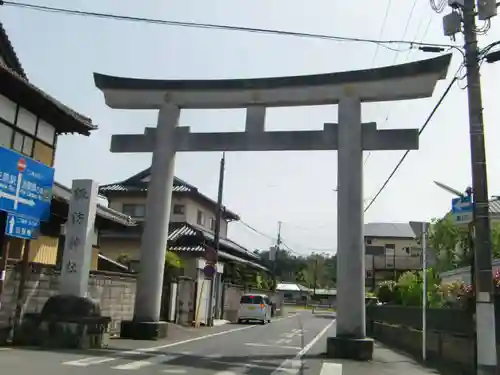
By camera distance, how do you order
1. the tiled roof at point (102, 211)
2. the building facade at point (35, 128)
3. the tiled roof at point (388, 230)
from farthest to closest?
the tiled roof at point (388, 230) → the tiled roof at point (102, 211) → the building facade at point (35, 128)

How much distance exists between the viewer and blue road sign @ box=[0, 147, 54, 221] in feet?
40.0

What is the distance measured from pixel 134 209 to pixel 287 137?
78.4 feet

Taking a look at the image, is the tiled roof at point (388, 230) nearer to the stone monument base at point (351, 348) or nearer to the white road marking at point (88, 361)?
the stone monument base at point (351, 348)

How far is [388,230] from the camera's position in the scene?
2416 inches

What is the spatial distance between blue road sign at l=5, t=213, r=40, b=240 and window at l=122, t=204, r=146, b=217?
23.1m

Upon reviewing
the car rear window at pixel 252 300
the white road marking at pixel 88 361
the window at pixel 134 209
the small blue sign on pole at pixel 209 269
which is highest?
the window at pixel 134 209

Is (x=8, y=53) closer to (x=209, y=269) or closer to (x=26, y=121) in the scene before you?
(x=26, y=121)

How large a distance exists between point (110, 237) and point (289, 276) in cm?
7382

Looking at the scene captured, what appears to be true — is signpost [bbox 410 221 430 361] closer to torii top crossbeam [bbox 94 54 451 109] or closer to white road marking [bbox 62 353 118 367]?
torii top crossbeam [bbox 94 54 451 109]

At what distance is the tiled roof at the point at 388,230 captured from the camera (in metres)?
60.2

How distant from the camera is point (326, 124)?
48.0 feet

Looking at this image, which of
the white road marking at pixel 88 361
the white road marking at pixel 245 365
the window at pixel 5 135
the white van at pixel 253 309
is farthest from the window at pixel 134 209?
the white road marking at pixel 88 361

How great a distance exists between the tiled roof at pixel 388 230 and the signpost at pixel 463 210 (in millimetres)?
50491

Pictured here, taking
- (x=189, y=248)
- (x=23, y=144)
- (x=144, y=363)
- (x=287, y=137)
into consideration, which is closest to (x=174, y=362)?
(x=144, y=363)
